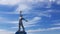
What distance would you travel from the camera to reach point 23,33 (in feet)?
261

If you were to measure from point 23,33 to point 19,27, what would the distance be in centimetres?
112

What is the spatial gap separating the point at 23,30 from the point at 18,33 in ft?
2.95

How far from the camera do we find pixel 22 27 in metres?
79.9

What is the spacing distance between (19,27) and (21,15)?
6.98 ft

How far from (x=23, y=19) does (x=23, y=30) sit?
1.77m

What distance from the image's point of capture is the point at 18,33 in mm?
79750

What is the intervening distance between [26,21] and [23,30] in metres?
2.39

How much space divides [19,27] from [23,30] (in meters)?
0.77

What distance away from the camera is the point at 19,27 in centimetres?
7981

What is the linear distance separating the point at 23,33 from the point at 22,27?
3.17ft

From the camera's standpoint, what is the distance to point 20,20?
263 ft

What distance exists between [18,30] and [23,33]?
898mm

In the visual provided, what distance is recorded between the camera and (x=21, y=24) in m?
80.0

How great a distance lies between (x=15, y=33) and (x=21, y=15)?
3371mm
